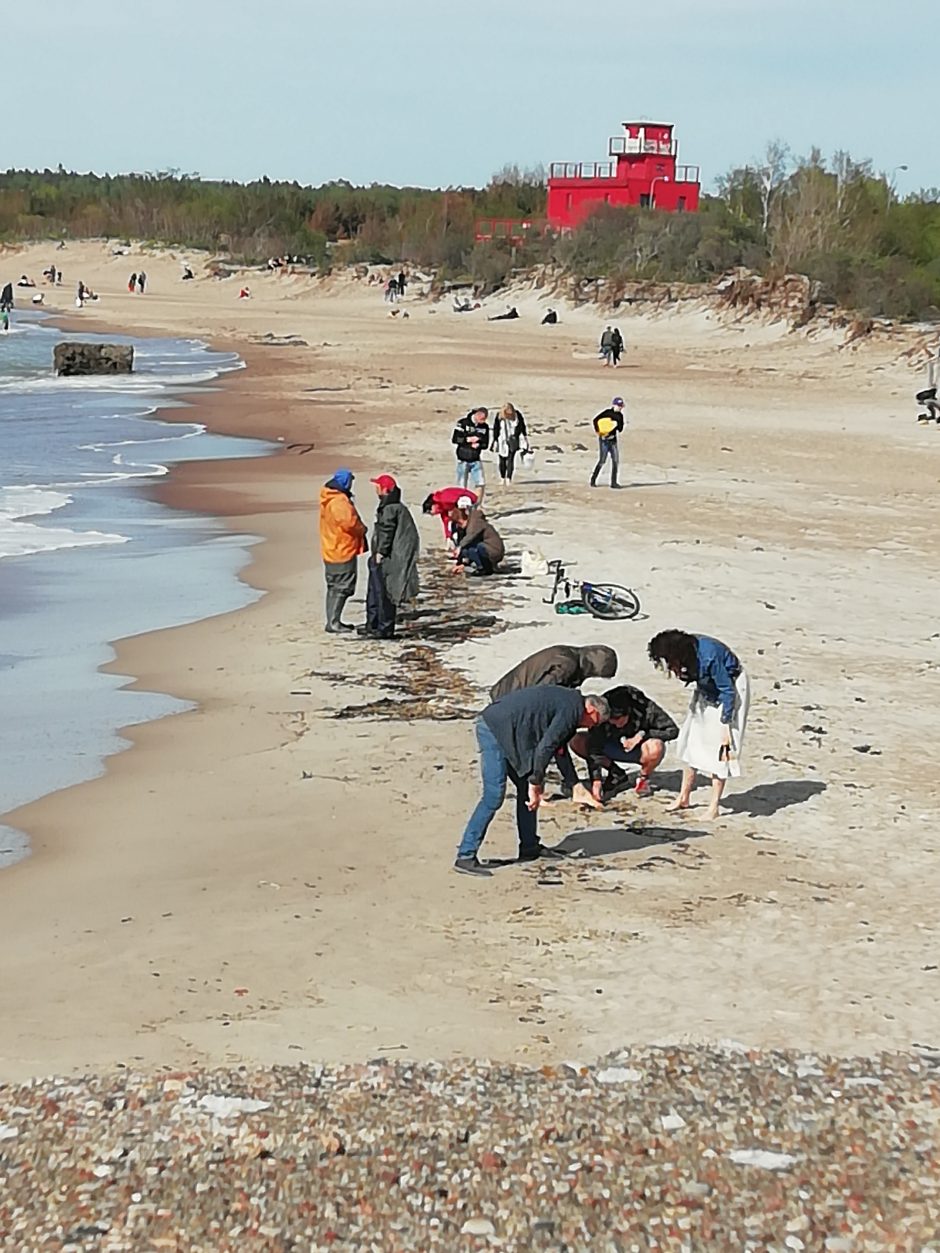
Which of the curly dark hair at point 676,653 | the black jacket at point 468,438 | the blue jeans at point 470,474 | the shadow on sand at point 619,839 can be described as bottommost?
the shadow on sand at point 619,839

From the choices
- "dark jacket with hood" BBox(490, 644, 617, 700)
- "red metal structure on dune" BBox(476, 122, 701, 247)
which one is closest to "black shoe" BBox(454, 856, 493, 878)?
"dark jacket with hood" BBox(490, 644, 617, 700)

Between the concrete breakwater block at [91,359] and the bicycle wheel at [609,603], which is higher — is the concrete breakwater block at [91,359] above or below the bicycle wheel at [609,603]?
above

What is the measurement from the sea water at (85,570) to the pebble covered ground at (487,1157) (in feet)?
12.6

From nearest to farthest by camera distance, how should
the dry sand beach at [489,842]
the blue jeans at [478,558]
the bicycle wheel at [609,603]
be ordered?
the dry sand beach at [489,842] → the bicycle wheel at [609,603] → the blue jeans at [478,558]

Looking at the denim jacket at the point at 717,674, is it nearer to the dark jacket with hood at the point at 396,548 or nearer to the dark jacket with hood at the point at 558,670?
the dark jacket with hood at the point at 558,670

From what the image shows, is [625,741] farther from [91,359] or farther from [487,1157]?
[91,359]

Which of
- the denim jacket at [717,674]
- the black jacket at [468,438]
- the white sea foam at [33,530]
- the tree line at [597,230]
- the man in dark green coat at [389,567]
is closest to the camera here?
the denim jacket at [717,674]

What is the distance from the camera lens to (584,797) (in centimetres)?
1067

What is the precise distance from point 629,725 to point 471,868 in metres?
Answer: 1.69

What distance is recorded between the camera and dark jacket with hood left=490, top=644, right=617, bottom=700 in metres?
10.0

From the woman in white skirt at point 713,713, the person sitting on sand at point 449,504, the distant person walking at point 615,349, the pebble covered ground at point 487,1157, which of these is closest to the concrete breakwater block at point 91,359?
the distant person walking at point 615,349

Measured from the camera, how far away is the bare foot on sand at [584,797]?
1066 centimetres

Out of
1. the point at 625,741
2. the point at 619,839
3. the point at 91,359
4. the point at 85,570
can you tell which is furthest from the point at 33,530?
the point at 91,359

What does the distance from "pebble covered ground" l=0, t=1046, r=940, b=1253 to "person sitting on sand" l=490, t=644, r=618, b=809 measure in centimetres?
317
